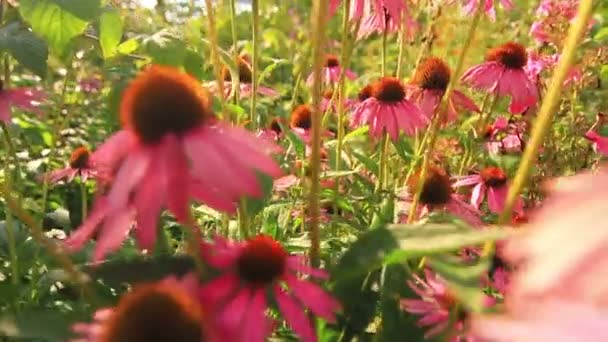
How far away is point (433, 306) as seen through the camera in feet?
1.90

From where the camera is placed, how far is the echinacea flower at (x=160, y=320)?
42cm

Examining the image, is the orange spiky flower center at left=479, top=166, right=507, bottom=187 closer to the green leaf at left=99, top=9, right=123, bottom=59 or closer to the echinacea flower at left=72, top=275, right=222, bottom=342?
the green leaf at left=99, top=9, right=123, bottom=59

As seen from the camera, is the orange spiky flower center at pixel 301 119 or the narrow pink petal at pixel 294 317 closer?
the narrow pink petal at pixel 294 317

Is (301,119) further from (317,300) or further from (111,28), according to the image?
(317,300)

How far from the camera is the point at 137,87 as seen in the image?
1.81 feet

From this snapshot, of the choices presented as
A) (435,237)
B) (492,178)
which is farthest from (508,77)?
(435,237)

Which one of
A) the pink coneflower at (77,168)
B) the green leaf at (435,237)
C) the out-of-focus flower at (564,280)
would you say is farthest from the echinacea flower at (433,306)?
the pink coneflower at (77,168)

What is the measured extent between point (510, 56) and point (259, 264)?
1026 millimetres

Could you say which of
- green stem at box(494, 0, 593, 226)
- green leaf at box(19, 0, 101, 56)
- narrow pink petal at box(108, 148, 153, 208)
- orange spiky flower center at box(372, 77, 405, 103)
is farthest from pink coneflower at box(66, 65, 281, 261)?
orange spiky flower center at box(372, 77, 405, 103)

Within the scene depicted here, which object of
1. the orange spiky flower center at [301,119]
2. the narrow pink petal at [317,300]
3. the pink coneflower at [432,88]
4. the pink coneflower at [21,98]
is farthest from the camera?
the orange spiky flower center at [301,119]

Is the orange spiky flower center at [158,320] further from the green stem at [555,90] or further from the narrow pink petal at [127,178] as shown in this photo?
the green stem at [555,90]

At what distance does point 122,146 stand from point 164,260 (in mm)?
83

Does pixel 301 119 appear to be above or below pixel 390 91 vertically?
below

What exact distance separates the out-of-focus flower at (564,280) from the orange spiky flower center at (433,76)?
1.09m
